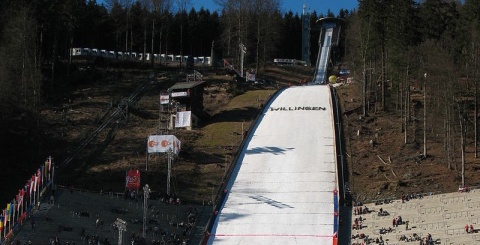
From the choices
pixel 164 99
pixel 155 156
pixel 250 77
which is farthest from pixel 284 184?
pixel 250 77

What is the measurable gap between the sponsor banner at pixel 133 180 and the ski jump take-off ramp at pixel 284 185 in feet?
21.2

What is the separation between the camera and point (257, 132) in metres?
69.2

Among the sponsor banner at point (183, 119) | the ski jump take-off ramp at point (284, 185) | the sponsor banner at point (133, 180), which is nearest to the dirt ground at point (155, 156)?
the sponsor banner at point (183, 119)

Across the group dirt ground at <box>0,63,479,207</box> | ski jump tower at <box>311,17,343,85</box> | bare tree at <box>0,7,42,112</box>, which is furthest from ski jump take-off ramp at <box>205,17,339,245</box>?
ski jump tower at <box>311,17,343,85</box>

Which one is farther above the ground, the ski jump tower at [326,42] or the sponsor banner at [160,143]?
the ski jump tower at [326,42]

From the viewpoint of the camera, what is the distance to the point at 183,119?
228ft

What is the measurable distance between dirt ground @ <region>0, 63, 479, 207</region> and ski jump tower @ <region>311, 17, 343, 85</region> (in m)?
31.4

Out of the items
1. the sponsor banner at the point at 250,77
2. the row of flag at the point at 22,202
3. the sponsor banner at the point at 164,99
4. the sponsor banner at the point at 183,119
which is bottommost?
the row of flag at the point at 22,202

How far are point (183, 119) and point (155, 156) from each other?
322 inches

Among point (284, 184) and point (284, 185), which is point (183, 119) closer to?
point (284, 184)

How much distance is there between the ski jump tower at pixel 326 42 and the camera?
109 m

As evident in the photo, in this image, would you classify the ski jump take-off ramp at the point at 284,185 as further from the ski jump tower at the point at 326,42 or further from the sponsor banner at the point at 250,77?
the ski jump tower at the point at 326,42

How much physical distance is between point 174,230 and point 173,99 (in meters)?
24.6

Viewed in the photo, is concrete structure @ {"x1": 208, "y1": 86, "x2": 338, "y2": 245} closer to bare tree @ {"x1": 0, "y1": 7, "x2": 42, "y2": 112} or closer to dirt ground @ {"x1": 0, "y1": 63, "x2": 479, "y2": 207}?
dirt ground @ {"x1": 0, "y1": 63, "x2": 479, "y2": 207}
